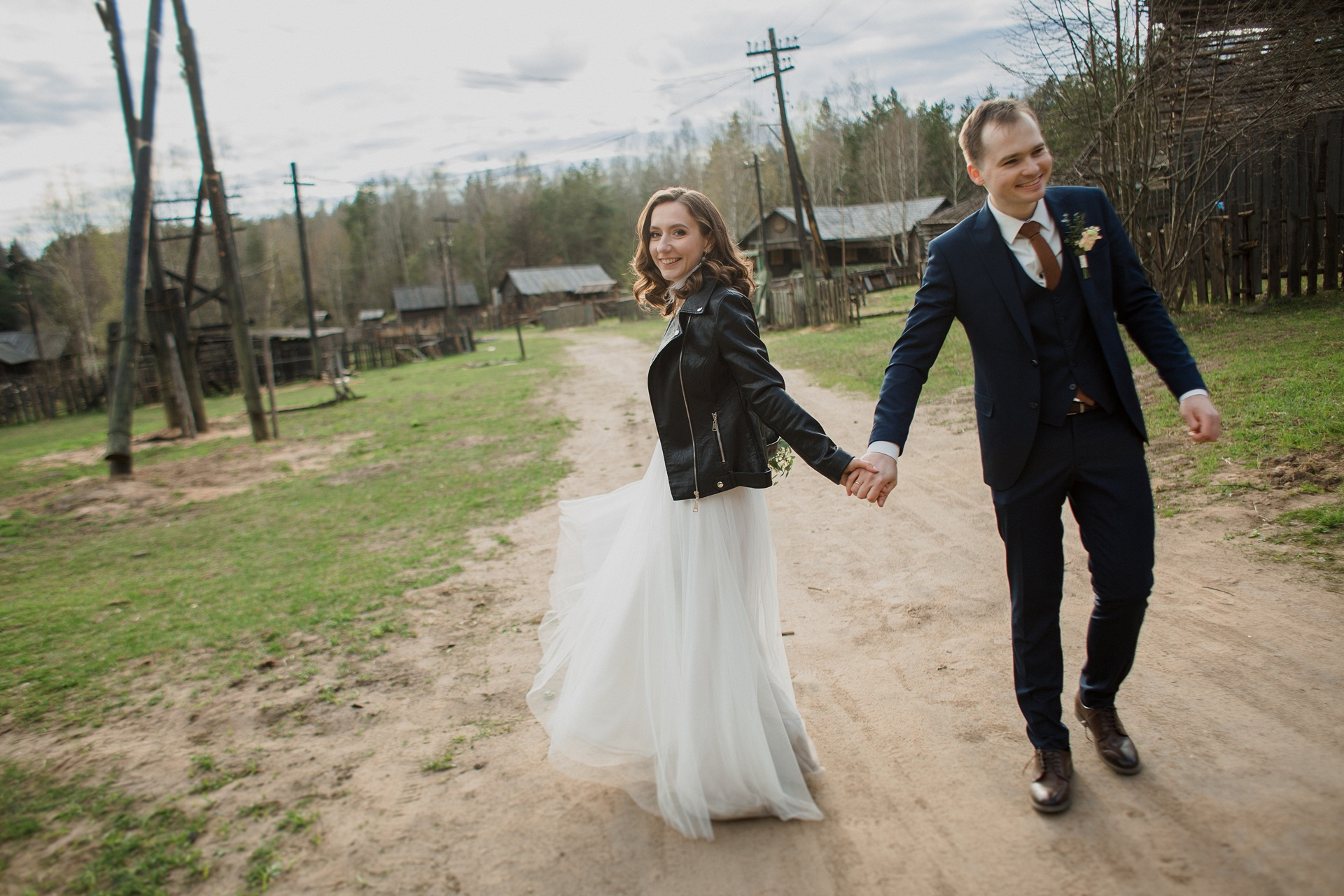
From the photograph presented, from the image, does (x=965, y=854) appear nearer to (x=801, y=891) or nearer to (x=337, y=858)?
(x=801, y=891)

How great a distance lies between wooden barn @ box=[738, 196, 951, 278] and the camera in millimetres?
46562

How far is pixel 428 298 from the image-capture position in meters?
63.9

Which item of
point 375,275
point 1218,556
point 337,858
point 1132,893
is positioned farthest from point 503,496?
point 375,275

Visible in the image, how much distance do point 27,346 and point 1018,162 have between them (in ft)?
185

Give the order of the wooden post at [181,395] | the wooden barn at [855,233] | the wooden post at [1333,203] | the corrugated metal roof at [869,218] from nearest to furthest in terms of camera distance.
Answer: the wooden post at [1333,203] < the wooden post at [181,395] < the wooden barn at [855,233] < the corrugated metal roof at [869,218]

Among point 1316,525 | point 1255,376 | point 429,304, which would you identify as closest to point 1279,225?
point 1255,376

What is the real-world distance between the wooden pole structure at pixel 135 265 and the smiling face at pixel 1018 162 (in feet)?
40.1

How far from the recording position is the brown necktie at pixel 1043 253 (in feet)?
8.45

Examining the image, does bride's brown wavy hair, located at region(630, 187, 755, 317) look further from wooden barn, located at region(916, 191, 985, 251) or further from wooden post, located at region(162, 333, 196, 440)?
wooden barn, located at region(916, 191, 985, 251)

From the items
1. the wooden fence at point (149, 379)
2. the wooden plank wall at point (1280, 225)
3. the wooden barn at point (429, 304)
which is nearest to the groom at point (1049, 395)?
the wooden plank wall at point (1280, 225)

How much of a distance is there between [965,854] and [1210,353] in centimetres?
899

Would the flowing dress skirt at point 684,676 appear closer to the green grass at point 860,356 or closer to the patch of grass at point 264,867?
the patch of grass at point 264,867

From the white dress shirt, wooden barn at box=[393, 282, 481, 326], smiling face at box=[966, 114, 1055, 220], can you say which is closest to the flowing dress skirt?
the white dress shirt

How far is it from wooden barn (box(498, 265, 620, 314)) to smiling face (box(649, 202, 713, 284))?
58.4 m
